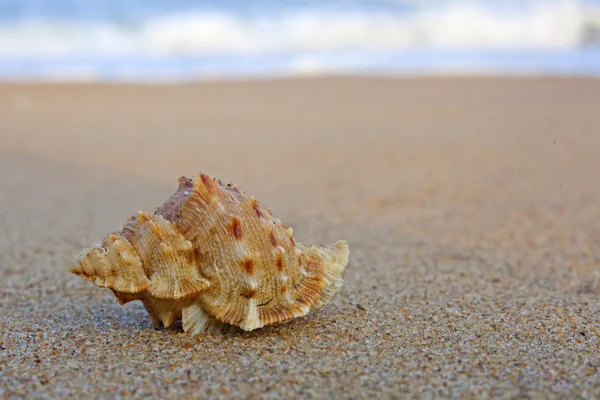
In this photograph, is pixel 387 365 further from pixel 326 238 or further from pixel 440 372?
pixel 326 238

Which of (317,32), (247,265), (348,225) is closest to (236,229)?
(247,265)

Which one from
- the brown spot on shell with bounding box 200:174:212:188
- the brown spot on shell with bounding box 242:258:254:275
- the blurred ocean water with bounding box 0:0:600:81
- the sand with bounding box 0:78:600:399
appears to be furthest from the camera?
the blurred ocean water with bounding box 0:0:600:81

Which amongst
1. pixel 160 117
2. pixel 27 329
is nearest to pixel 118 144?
pixel 160 117

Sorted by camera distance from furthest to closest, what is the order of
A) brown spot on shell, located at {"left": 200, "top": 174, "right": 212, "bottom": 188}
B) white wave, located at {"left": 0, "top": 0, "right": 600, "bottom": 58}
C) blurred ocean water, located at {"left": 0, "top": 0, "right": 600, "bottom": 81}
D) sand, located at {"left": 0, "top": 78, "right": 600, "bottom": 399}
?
white wave, located at {"left": 0, "top": 0, "right": 600, "bottom": 58}
blurred ocean water, located at {"left": 0, "top": 0, "right": 600, "bottom": 81}
brown spot on shell, located at {"left": 200, "top": 174, "right": 212, "bottom": 188}
sand, located at {"left": 0, "top": 78, "right": 600, "bottom": 399}

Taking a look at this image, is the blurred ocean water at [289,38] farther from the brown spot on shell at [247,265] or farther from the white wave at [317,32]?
the brown spot on shell at [247,265]

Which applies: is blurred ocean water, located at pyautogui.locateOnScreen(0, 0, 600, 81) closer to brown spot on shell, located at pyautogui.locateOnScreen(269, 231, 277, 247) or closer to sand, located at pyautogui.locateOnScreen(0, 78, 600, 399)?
sand, located at pyautogui.locateOnScreen(0, 78, 600, 399)

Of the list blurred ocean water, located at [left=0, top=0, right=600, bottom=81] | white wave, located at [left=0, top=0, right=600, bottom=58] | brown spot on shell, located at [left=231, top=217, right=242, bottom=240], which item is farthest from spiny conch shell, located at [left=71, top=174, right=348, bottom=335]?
white wave, located at [left=0, top=0, right=600, bottom=58]
